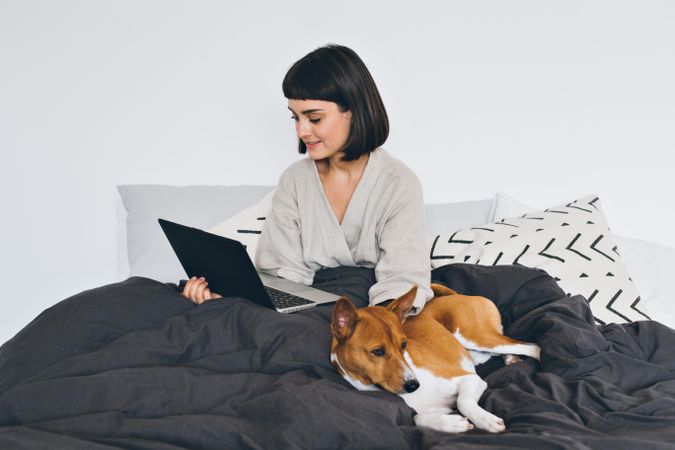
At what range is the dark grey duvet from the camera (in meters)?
1.39

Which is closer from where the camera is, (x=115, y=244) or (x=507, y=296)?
(x=507, y=296)

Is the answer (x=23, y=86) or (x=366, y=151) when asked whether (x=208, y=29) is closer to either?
(x=23, y=86)

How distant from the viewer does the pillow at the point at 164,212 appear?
3020 millimetres

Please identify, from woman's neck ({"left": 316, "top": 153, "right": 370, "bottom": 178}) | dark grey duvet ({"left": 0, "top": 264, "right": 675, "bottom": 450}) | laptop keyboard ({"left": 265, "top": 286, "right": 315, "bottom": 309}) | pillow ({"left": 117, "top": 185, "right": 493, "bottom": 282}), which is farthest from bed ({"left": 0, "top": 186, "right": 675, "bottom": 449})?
pillow ({"left": 117, "top": 185, "right": 493, "bottom": 282})

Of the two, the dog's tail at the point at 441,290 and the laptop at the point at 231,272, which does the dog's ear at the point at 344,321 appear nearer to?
the laptop at the point at 231,272

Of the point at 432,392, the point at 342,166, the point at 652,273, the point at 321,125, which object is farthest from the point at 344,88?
the point at 652,273

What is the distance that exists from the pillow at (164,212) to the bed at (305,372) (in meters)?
0.82

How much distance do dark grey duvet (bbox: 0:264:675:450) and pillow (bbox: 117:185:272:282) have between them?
33.4 inches

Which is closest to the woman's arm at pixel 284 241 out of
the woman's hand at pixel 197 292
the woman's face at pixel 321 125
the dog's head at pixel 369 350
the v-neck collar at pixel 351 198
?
the v-neck collar at pixel 351 198

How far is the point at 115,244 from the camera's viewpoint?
343 cm

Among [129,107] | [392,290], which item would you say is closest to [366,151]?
[392,290]

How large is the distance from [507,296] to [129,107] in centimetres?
210

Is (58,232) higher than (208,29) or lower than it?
lower

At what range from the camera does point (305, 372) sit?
5.90 feet
